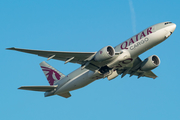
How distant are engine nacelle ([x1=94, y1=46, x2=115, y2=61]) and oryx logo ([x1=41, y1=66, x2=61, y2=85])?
11.8 metres

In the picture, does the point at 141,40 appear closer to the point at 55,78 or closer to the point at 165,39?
the point at 165,39

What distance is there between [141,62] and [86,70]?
7.46 m

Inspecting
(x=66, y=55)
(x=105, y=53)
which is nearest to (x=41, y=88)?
(x=66, y=55)

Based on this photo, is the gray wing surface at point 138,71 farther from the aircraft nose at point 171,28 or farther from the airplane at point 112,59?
the aircraft nose at point 171,28

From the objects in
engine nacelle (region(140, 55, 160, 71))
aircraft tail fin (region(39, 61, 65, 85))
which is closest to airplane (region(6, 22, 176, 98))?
engine nacelle (region(140, 55, 160, 71))

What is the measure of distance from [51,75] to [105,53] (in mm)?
14362

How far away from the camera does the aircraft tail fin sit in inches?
1631

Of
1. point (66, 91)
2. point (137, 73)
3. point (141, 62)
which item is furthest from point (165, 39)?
point (66, 91)

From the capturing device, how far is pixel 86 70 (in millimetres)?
36219

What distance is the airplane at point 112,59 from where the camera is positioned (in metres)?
31.5

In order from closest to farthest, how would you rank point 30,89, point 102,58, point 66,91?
point 102,58 → point 30,89 → point 66,91

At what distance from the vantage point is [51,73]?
42812 millimetres

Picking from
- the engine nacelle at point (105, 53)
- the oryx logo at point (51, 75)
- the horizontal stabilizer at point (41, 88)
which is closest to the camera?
the engine nacelle at point (105, 53)

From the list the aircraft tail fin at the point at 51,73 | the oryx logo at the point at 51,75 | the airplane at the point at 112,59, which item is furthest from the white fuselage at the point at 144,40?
the oryx logo at the point at 51,75
